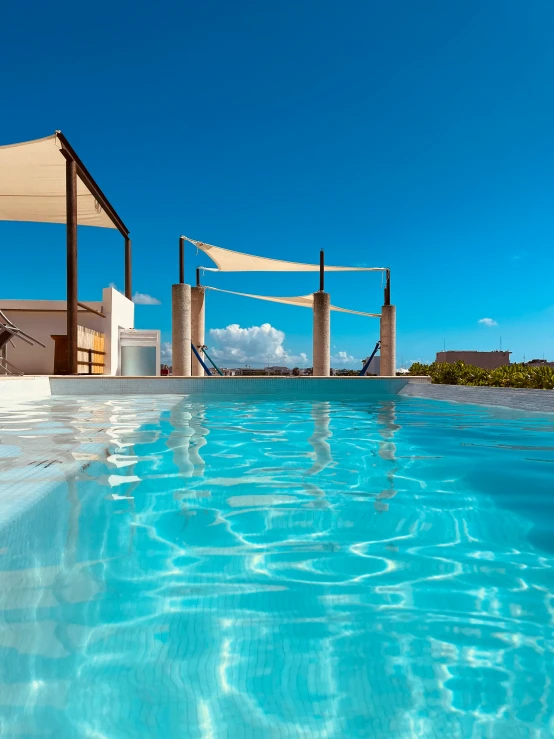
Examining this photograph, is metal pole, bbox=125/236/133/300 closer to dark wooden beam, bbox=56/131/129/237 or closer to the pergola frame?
dark wooden beam, bbox=56/131/129/237

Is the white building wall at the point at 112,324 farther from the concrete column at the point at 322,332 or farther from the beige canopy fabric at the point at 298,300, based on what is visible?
the concrete column at the point at 322,332

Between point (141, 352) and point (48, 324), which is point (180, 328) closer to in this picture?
point (141, 352)

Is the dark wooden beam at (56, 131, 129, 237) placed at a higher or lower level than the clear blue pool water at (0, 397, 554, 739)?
higher

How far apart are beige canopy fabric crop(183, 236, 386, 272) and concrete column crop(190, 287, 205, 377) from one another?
710mm

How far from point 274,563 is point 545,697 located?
2.94ft

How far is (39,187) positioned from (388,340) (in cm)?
862

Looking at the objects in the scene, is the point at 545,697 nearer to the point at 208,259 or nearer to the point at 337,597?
the point at 337,597

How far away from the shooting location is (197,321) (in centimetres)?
1214

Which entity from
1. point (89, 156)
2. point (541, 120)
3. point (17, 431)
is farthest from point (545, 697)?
point (541, 120)

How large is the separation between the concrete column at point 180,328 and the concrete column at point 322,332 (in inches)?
119

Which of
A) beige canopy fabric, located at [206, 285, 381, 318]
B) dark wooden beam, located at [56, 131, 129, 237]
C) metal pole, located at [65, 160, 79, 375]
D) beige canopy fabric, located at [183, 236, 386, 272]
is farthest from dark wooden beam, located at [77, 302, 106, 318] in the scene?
beige canopy fabric, located at [183, 236, 386, 272]

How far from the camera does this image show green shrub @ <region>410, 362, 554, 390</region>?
7.90 metres

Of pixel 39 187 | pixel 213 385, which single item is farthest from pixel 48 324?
pixel 213 385

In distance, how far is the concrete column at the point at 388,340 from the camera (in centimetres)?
1231
